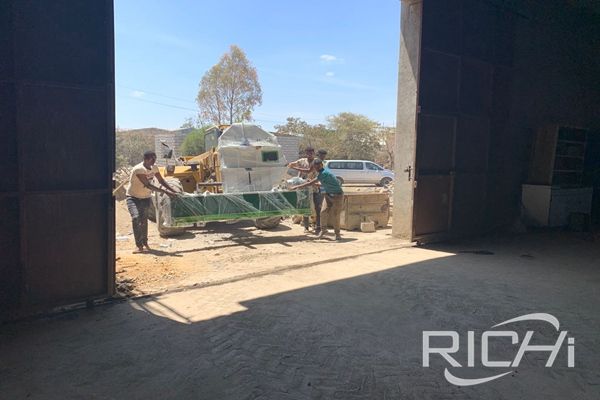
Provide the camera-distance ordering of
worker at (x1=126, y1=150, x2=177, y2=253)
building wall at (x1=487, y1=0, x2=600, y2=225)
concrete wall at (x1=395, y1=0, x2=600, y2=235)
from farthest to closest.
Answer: building wall at (x1=487, y1=0, x2=600, y2=225) → concrete wall at (x1=395, y1=0, x2=600, y2=235) → worker at (x1=126, y1=150, x2=177, y2=253)

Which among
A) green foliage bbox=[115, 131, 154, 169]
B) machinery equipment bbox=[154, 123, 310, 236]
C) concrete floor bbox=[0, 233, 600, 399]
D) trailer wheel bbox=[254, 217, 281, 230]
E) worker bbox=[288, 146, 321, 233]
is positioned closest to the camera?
concrete floor bbox=[0, 233, 600, 399]

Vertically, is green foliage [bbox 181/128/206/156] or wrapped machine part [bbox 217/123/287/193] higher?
green foliage [bbox 181/128/206/156]

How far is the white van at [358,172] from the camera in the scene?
77.8ft

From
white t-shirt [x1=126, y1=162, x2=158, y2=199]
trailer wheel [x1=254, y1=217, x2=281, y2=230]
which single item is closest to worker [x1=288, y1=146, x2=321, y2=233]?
trailer wheel [x1=254, y1=217, x2=281, y2=230]

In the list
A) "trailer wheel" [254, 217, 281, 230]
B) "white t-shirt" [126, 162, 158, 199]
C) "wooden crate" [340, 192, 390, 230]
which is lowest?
"trailer wheel" [254, 217, 281, 230]

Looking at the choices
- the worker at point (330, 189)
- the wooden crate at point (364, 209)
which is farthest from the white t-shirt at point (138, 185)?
the wooden crate at point (364, 209)

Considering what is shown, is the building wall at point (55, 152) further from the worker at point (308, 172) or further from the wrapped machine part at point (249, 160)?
the worker at point (308, 172)

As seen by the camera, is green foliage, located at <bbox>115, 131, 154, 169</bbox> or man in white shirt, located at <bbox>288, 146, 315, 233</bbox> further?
green foliage, located at <bbox>115, 131, 154, 169</bbox>

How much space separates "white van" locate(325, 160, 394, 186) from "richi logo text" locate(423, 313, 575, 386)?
19.8 meters

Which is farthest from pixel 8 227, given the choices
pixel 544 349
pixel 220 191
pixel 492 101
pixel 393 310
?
pixel 492 101

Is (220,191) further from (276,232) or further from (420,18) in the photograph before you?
(420,18)

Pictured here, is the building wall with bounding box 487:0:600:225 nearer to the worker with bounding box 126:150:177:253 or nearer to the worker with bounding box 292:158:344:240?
the worker with bounding box 292:158:344:240

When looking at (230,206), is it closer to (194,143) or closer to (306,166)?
(306,166)

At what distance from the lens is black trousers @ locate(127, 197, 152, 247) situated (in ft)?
23.5
